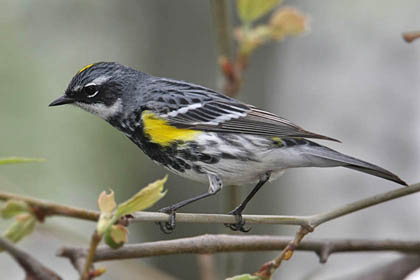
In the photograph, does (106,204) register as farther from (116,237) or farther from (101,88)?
(101,88)

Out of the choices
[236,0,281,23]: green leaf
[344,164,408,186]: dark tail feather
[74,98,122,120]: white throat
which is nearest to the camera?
[344,164,408,186]: dark tail feather

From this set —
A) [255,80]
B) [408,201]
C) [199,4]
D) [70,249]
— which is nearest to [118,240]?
[70,249]

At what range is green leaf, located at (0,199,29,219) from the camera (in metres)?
1.50

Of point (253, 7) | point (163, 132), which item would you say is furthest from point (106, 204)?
point (253, 7)

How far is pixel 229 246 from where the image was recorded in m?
1.92

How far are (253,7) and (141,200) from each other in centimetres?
147

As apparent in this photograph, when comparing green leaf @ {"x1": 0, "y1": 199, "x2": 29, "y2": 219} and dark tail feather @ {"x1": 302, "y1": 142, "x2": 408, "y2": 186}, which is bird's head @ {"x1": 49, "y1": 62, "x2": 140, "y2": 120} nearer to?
dark tail feather @ {"x1": 302, "y1": 142, "x2": 408, "y2": 186}

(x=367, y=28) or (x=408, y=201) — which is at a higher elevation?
(x=367, y=28)

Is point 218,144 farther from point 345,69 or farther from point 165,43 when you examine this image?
point 345,69

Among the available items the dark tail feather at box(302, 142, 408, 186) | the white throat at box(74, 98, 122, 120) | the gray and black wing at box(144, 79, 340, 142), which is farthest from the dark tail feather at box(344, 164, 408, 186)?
the white throat at box(74, 98, 122, 120)

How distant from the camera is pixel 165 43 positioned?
632 centimetres

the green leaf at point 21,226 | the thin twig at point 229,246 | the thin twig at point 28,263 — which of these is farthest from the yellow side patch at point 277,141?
the thin twig at point 28,263

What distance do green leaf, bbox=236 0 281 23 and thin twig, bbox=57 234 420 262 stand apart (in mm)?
1075

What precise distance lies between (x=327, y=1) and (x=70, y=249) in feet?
23.5
